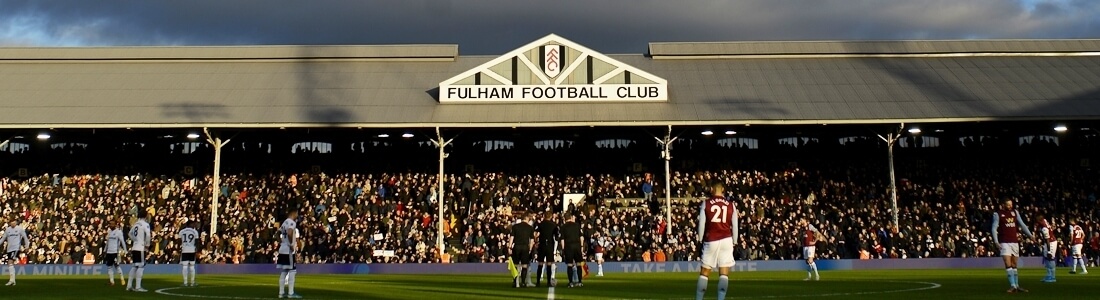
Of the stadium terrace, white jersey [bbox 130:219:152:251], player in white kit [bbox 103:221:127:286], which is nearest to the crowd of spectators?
the stadium terrace

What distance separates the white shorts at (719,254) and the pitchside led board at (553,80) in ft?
96.1

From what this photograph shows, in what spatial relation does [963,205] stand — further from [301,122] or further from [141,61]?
[141,61]

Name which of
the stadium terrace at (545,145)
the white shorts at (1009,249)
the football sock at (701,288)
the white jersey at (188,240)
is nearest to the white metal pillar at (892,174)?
the stadium terrace at (545,145)

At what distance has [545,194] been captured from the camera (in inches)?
1834

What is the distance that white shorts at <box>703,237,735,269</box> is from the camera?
15.9 meters

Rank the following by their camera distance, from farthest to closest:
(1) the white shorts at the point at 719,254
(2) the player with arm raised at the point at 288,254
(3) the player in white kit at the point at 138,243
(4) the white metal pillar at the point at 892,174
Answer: (4) the white metal pillar at the point at 892,174
(3) the player in white kit at the point at 138,243
(2) the player with arm raised at the point at 288,254
(1) the white shorts at the point at 719,254

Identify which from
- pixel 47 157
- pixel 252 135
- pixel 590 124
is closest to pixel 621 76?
pixel 590 124

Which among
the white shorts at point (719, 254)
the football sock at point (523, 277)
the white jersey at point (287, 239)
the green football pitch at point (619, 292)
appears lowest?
the green football pitch at point (619, 292)

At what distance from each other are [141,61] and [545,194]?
72.0 feet

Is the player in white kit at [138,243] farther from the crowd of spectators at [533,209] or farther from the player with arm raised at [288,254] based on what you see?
the crowd of spectators at [533,209]

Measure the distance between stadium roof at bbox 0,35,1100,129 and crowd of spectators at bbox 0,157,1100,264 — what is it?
4.05 m

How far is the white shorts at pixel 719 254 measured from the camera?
15891 millimetres

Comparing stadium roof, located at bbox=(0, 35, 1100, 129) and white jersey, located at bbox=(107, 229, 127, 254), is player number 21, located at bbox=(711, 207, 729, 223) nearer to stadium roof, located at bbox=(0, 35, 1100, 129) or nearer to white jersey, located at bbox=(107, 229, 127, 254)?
white jersey, located at bbox=(107, 229, 127, 254)

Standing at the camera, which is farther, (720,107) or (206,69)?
(206,69)
